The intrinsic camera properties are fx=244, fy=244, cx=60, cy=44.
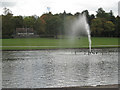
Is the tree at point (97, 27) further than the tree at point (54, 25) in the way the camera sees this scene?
Yes

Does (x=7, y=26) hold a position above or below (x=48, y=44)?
above

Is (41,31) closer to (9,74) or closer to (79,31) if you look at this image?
(79,31)

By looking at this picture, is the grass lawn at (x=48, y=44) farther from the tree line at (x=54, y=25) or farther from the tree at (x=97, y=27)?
the tree at (x=97, y=27)

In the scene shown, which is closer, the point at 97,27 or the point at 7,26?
the point at 7,26

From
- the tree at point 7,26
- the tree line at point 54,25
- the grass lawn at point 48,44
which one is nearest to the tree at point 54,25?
the tree line at point 54,25

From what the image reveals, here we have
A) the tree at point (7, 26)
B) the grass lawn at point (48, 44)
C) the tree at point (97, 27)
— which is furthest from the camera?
the tree at point (97, 27)

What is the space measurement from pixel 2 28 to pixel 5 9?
64.1 ft

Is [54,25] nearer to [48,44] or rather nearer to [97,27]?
[97,27]

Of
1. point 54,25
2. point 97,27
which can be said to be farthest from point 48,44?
point 97,27

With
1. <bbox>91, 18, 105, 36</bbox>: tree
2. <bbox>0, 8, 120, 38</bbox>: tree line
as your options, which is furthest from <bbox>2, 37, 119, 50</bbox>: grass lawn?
<bbox>91, 18, 105, 36</bbox>: tree

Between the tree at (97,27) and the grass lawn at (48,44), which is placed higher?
the tree at (97,27)

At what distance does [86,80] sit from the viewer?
1073 centimetres

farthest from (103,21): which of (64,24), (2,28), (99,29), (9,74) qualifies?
(9,74)

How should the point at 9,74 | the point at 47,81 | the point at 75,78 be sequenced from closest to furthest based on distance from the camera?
the point at 47,81 → the point at 75,78 → the point at 9,74
